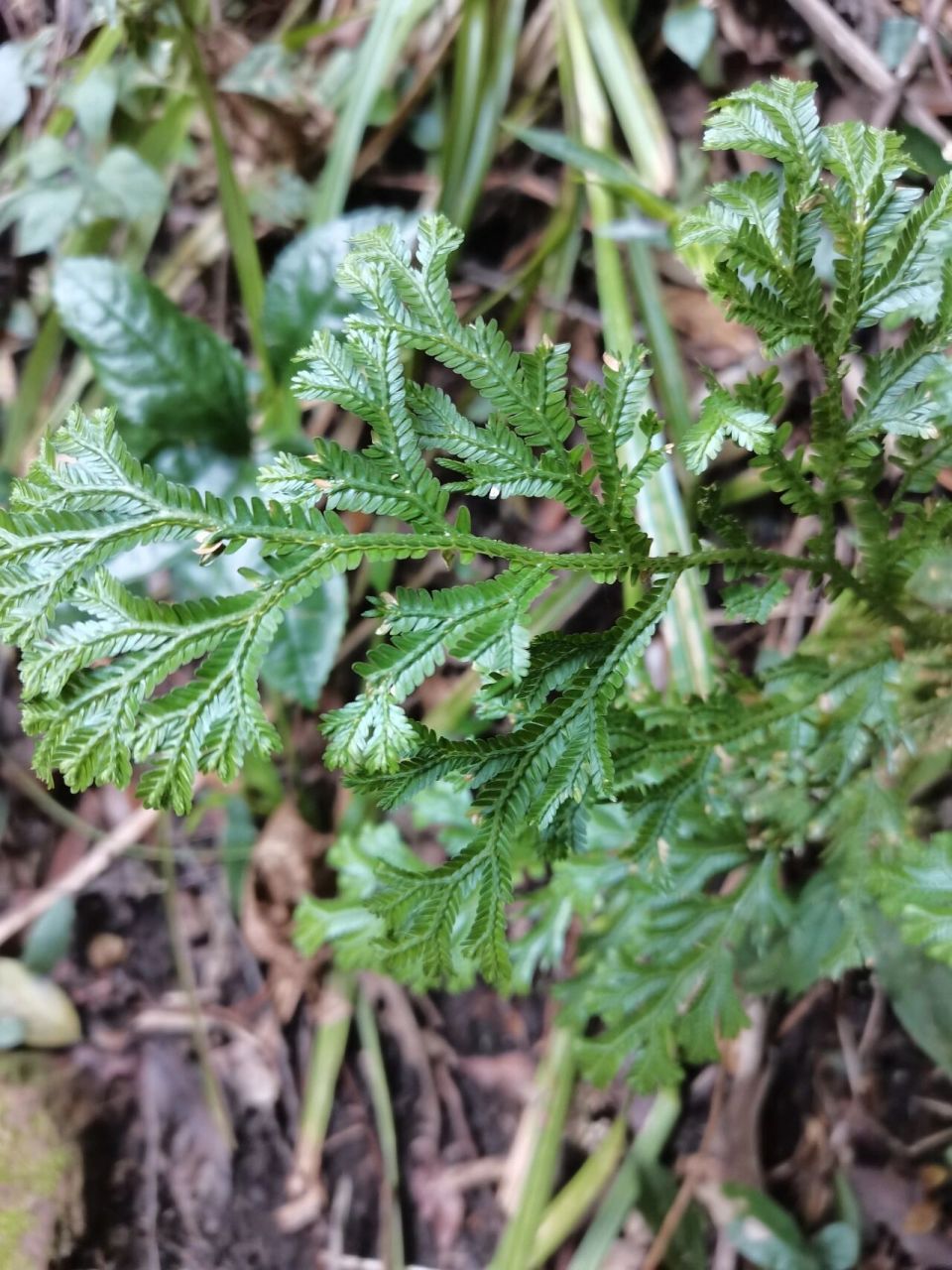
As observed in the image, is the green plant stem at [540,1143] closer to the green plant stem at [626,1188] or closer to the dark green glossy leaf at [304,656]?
the green plant stem at [626,1188]

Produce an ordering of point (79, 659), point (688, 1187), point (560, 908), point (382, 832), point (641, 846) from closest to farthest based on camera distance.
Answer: point (79, 659)
point (641, 846)
point (560, 908)
point (382, 832)
point (688, 1187)

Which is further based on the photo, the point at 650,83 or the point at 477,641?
the point at 650,83

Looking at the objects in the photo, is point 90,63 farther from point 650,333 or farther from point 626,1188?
point 626,1188

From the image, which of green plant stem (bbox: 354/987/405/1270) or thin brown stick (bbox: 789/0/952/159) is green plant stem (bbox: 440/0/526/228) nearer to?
thin brown stick (bbox: 789/0/952/159)

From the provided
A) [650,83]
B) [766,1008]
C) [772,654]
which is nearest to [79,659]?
[772,654]

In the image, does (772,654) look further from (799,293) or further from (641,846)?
(799,293)

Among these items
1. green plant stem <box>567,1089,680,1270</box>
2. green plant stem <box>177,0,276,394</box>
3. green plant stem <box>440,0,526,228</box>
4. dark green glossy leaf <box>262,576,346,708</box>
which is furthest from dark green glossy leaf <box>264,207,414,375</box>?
green plant stem <box>567,1089,680,1270</box>

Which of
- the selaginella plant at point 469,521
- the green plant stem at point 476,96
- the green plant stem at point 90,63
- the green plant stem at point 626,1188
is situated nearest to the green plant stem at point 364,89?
the green plant stem at point 476,96

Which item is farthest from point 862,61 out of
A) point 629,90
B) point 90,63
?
point 90,63
